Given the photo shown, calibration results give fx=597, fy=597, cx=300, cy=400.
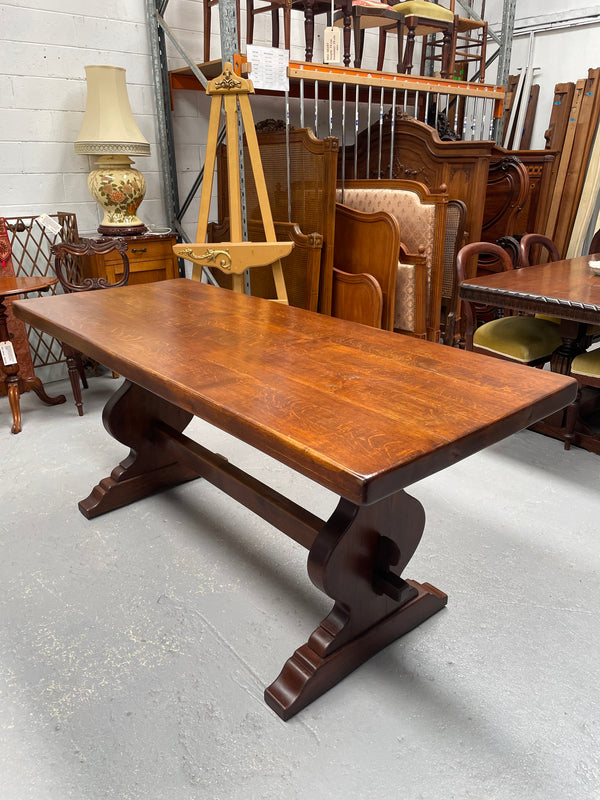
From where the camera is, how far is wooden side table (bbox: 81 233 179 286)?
3.43m

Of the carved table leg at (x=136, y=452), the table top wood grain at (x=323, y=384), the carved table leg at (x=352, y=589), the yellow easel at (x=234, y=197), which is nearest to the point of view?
the table top wood grain at (x=323, y=384)

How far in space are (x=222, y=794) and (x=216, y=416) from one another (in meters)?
0.79

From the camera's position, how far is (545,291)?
2.54 meters

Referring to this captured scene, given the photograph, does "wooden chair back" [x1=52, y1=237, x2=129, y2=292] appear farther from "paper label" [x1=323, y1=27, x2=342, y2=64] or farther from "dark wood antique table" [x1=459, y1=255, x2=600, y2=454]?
"dark wood antique table" [x1=459, y1=255, x2=600, y2=454]

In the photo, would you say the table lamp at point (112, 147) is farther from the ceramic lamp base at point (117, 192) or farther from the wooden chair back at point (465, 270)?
the wooden chair back at point (465, 270)

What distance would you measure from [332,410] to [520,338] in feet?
6.13

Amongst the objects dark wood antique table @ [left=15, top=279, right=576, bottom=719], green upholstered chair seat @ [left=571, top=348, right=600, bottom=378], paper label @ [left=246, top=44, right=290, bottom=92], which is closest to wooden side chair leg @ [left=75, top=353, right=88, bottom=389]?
dark wood antique table @ [left=15, top=279, right=576, bottom=719]

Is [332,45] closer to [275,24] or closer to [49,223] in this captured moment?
[275,24]

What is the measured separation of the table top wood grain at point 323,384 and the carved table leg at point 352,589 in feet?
0.95

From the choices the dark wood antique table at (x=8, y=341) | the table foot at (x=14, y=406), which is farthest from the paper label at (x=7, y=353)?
the table foot at (x=14, y=406)

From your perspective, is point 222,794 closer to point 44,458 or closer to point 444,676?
point 444,676

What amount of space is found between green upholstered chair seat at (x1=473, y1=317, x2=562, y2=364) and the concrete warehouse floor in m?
0.63

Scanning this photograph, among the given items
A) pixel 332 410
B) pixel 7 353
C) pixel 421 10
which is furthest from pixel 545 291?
pixel 421 10

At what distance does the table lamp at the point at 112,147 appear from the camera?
3.28 metres
